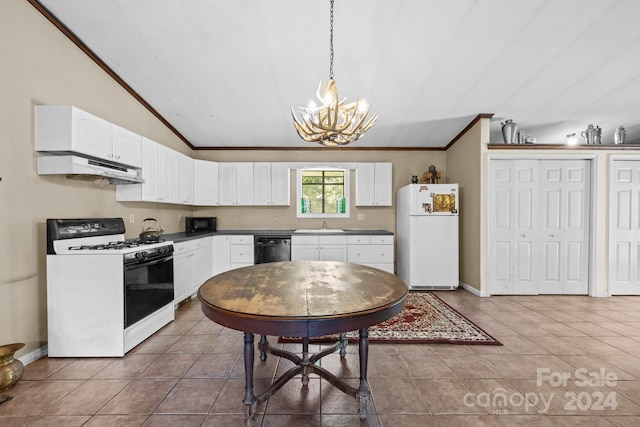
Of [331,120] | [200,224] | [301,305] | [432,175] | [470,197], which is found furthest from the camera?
[200,224]

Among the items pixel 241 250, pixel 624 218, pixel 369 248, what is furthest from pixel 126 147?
pixel 624 218

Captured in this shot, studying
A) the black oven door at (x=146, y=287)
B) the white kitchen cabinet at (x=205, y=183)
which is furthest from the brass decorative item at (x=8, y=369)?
the white kitchen cabinet at (x=205, y=183)

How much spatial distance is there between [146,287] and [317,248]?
2584 mm

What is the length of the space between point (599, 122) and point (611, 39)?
209 centimetres

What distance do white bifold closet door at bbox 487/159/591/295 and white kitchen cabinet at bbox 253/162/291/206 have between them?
3.48 m

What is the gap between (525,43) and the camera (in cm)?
286

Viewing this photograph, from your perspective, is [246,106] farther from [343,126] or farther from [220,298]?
[220,298]

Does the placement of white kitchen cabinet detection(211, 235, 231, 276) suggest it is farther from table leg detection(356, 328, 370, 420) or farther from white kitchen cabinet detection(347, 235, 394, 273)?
table leg detection(356, 328, 370, 420)

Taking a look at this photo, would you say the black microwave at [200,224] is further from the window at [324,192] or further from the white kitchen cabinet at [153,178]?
the window at [324,192]

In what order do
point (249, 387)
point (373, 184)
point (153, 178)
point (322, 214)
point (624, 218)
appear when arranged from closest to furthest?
point (249, 387) → point (153, 178) → point (624, 218) → point (373, 184) → point (322, 214)

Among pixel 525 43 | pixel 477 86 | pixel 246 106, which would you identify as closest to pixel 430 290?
pixel 477 86

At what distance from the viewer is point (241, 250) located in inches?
188

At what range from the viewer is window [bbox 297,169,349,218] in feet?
17.9

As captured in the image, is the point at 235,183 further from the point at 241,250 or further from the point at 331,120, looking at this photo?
the point at 331,120
